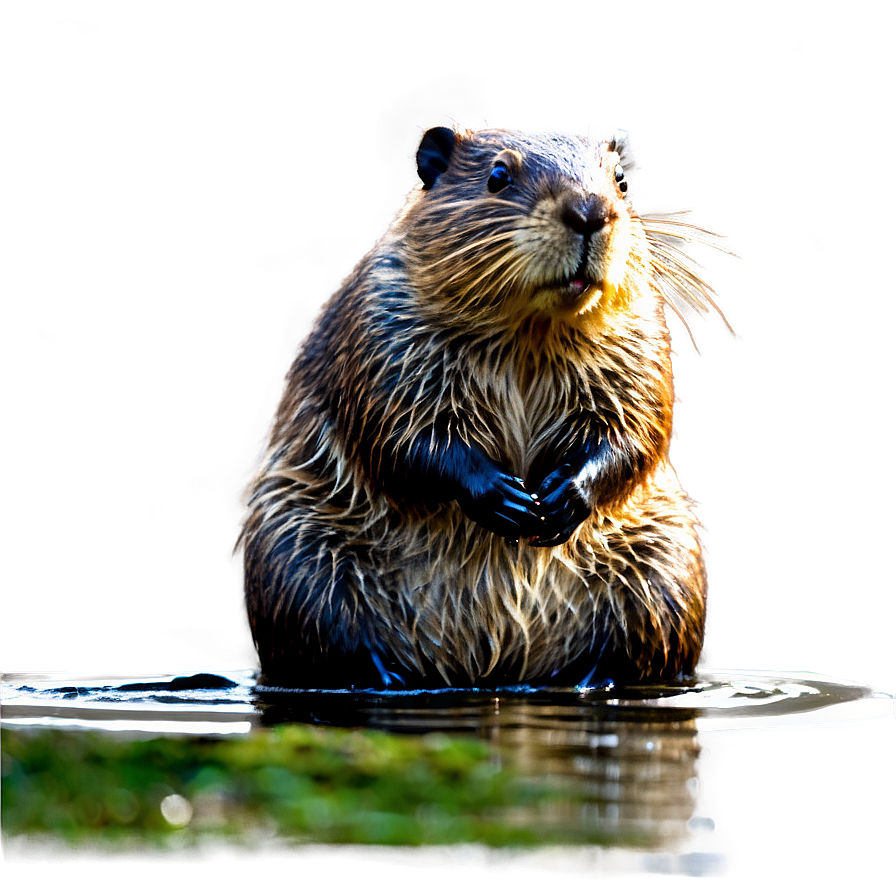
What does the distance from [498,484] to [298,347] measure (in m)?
1.56

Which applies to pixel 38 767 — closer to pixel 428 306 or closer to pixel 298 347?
pixel 428 306

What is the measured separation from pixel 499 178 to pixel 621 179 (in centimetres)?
53

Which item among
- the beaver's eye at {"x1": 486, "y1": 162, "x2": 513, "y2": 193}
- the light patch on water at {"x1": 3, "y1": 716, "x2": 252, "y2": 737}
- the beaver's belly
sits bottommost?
the light patch on water at {"x1": 3, "y1": 716, "x2": 252, "y2": 737}

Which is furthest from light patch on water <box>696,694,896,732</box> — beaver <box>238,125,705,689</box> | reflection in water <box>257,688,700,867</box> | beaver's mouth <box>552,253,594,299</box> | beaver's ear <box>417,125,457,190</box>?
beaver's ear <box>417,125,457,190</box>

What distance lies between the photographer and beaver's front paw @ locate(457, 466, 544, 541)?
4.78 m

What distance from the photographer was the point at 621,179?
5090mm

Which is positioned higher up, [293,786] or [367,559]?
[367,559]

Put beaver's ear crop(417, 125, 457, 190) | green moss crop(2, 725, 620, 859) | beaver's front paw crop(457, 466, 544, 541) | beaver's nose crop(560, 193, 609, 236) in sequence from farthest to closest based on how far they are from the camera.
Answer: beaver's ear crop(417, 125, 457, 190)
beaver's front paw crop(457, 466, 544, 541)
beaver's nose crop(560, 193, 609, 236)
green moss crop(2, 725, 620, 859)

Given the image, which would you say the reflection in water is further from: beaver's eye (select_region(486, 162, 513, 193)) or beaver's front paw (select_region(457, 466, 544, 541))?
beaver's eye (select_region(486, 162, 513, 193))

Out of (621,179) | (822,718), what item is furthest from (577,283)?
(822,718)

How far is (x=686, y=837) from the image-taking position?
271cm

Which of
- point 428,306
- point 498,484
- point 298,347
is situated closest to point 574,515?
point 498,484

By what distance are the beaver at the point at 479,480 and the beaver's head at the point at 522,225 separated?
1cm

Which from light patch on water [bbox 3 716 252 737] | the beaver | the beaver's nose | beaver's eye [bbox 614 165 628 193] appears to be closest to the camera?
light patch on water [bbox 3 716 252 737]
